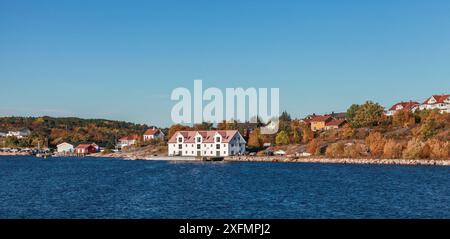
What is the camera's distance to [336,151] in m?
93.0

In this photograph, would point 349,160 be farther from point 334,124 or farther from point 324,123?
point 324,123

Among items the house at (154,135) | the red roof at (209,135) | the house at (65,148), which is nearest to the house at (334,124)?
the red roof at (209,135)

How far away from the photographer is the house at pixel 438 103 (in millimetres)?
123188

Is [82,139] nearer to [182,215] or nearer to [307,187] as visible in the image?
[307,187]

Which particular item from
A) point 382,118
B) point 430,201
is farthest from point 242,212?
point 382,118

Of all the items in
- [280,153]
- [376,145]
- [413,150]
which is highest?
[376,145]

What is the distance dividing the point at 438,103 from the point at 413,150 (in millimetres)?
47482

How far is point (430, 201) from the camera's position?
34469 millimetres

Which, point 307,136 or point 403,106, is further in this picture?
point 403,106

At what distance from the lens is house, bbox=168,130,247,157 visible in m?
102

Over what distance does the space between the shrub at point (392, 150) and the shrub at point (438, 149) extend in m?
4.77

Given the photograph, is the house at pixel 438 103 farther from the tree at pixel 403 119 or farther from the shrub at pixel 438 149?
the shrub at pixel 438 149

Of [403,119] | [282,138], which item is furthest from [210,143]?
[403,119]
